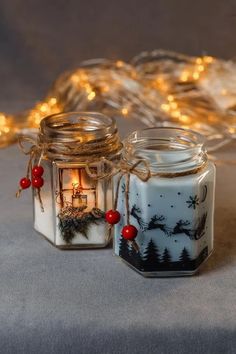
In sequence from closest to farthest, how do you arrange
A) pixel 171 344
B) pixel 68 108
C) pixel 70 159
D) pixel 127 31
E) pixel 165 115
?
pixel 171 344, pixel 70 159, pixel 165 115, pixel 68 108, pixel 127 31

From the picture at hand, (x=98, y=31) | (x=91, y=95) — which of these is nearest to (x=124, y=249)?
(x=91, y=95)

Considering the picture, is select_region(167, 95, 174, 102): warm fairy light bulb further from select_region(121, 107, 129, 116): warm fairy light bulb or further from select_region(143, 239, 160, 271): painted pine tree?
select_region(143, 239, 160, 271): painted pine tree

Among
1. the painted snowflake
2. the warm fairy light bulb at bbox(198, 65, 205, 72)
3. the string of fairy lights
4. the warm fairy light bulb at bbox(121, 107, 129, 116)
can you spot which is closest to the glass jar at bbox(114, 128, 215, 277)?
the painted snowflake

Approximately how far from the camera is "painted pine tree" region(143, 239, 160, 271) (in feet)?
2.97

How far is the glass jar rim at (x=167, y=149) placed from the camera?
2.93ft

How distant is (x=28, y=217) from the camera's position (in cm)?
111

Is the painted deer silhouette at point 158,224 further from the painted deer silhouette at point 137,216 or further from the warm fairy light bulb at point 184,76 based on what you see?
the warm fairy light bulb at point 184,76

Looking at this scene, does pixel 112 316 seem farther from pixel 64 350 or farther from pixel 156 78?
pixel 156 78

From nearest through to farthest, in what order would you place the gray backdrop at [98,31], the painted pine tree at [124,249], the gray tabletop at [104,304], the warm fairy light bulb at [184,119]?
the gray tabletop at [104,304] < the painted pine tree at [124,249] < the warm fairy light bulb at [184,119] < the gray backdrop at [98,31]

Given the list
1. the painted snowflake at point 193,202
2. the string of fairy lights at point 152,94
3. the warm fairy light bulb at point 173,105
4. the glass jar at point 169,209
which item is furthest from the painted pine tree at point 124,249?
the warm fairy light bulb at point 173,105

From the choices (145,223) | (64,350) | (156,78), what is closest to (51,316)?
(64,350)

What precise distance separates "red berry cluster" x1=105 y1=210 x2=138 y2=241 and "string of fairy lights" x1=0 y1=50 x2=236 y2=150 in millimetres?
544

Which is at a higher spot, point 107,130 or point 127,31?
point 127,31

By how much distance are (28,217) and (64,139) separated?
7.6 inches
